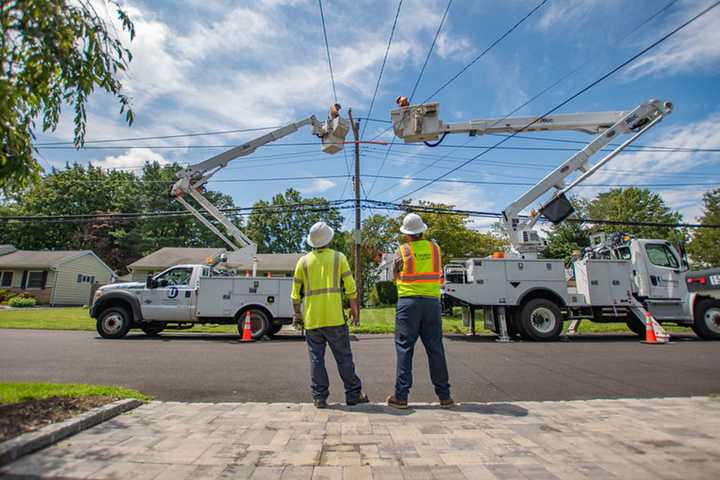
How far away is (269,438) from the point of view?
2781mm

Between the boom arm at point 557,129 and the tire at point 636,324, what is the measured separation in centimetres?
330

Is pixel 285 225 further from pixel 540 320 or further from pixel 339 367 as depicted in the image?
pixel 339 367

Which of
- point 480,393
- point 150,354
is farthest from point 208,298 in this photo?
point 480,393

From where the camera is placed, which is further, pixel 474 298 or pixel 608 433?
pixel 474 298

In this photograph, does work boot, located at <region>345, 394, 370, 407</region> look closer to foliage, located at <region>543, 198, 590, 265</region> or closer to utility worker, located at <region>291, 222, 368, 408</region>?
utility worker, located at <region>291, 222, 368, 408</region>

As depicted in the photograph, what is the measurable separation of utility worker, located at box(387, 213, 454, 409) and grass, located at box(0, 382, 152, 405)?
2.74 m

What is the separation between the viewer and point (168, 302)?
10688 millimetres

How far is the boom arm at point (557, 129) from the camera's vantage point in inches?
430

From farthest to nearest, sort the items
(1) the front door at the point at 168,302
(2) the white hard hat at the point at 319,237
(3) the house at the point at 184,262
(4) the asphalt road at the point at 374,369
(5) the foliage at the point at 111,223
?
(5) the foliage at the point at 111,223 < (3) the house at the point at 184,262 < (1) the front door at the point at 168,302 < (4) the asphalt road at the point at 374,369 < (2) the white hard hat at the point at 319,237

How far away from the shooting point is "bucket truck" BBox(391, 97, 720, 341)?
9859 millimetres

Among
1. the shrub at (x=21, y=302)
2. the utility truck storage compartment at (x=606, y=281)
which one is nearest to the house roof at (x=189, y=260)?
the shrub at (x=21, y=302)

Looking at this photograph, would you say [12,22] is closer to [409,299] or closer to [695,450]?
[409,299]

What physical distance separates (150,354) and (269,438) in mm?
5995

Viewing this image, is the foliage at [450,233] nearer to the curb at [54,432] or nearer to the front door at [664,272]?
the front door at [664,272]
